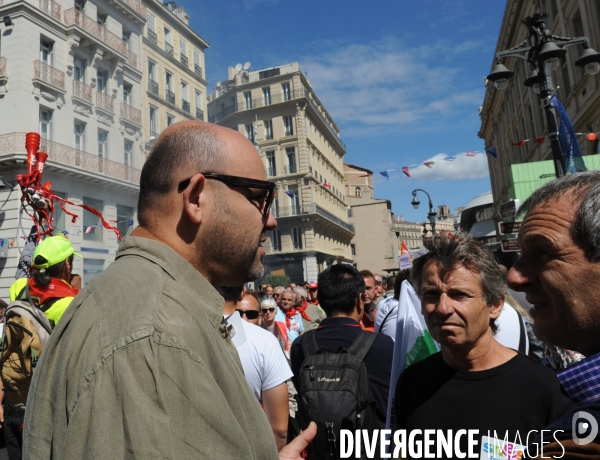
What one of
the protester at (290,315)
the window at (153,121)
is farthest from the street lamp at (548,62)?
the window at (153,121)

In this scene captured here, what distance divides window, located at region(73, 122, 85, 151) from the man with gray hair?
962 inches

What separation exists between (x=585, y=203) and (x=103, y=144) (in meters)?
27.2

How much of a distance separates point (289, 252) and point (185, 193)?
44969mm

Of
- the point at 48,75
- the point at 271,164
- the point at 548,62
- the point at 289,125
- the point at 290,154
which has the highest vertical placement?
the point at 289,125

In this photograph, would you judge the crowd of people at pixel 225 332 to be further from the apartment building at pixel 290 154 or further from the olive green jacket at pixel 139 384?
the apartment building at pixel 290 154

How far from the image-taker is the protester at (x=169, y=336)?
1.01 metres

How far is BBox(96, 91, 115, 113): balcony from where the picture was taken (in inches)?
996

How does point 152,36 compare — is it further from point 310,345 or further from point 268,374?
point 268,374

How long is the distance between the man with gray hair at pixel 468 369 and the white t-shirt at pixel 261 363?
86 centimetres

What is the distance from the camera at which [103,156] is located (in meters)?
25.6

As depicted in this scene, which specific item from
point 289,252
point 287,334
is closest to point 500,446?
point 287,334

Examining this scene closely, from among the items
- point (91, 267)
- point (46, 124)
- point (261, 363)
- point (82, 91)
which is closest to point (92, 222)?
point (91, 267)

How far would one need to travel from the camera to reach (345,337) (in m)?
3.62

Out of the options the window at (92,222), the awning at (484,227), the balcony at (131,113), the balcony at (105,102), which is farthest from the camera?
the awning at (484,227)
